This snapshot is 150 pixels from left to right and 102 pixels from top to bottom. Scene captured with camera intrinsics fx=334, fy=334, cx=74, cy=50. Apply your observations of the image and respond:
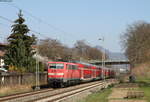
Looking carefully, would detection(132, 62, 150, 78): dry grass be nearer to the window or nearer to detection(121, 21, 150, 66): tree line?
detection(121, 21, 150, 66): tree line

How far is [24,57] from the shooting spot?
49.8 metres

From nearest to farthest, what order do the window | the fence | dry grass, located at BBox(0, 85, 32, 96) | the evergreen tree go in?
dry grass, located at BBox(0, 85, 32, 96) → the fence → the window → the evergreen tree

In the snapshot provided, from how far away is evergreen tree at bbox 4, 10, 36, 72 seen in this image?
4979 cm

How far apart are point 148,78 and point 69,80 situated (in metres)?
31.7

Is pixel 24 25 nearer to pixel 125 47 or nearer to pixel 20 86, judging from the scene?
pixel 20 86

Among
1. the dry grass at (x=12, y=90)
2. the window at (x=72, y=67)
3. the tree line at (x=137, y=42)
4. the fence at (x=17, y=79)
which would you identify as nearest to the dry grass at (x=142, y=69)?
the tree line at (x=137, y=42)

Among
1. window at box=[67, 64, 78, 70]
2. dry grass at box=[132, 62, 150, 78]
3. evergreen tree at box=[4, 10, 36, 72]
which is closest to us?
window at box=[67, 64, 78, 70]

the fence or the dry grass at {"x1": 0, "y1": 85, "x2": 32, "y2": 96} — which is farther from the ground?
the fence

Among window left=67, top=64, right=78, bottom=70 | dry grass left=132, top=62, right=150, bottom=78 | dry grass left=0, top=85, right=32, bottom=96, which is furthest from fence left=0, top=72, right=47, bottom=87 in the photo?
dry grass left=132, top=62, right=150, bottom=78

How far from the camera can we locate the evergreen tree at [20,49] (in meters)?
49.8

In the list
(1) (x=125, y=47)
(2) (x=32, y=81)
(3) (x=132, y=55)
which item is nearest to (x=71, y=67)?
(2) (x=32, y=81)

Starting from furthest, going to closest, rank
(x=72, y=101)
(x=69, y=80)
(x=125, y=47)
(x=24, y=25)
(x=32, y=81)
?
(x=125, y=47) → (x=24, y=25) → (x=32, y=81) → (x=69, y=80) → (x=72, y=101)

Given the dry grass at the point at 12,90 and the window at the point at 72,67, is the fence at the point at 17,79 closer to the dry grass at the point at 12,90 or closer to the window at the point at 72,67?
the dry grass at the point at 12,90

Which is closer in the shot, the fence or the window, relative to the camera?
the fence
